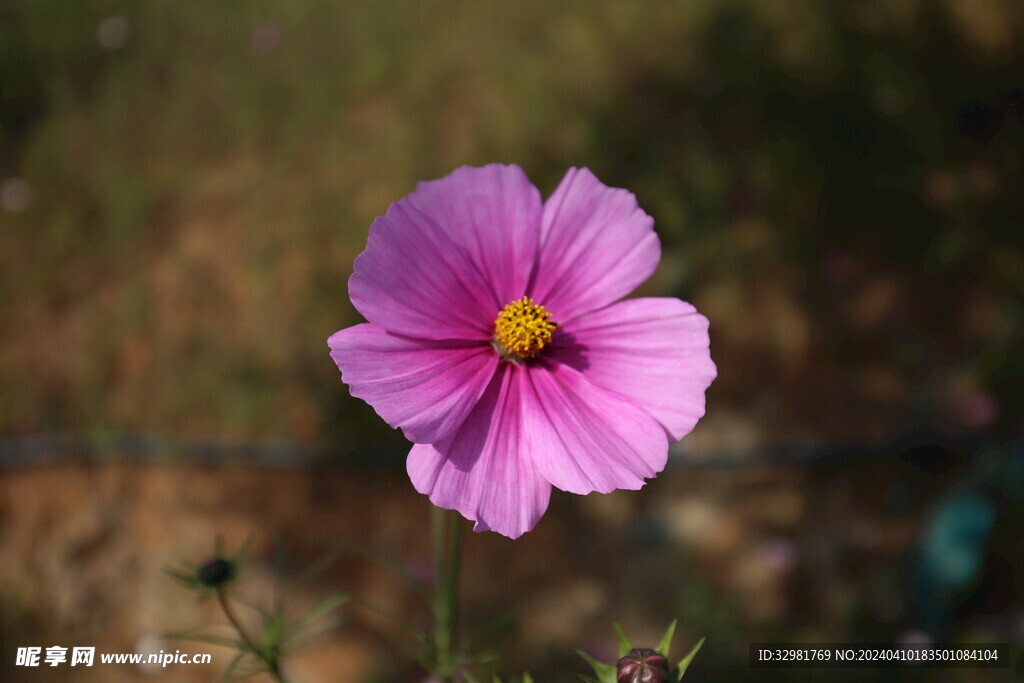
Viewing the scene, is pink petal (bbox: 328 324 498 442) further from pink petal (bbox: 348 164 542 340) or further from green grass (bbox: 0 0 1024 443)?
green grass (bbox: 0 0 1024 443)

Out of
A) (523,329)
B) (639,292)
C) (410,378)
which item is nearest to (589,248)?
(523,329)

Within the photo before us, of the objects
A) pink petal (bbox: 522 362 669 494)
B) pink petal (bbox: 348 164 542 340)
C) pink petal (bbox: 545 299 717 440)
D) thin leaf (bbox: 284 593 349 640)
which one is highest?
pink petal (bbox: 348 164 542 340)

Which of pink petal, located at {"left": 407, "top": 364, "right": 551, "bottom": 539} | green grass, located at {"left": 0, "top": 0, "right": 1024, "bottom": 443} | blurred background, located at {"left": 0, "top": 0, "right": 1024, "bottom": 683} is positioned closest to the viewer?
pink petal, located at {"left": 407, "top": 364, "right": 551, "bottom": 539}

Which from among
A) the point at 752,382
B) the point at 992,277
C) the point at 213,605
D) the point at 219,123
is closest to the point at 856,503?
the point at 752,382

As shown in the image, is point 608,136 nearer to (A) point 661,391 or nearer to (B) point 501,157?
(B) point 501,157

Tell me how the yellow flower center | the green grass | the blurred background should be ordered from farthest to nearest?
the green grass < the blurred background < the yellow flower center

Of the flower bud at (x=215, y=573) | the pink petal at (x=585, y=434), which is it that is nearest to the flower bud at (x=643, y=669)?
the pink petal at (x=585, y=434)

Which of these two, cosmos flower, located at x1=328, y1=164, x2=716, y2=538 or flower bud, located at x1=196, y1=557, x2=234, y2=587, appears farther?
flower bud, located at x1=196, y1=557, x2=234, y2=587

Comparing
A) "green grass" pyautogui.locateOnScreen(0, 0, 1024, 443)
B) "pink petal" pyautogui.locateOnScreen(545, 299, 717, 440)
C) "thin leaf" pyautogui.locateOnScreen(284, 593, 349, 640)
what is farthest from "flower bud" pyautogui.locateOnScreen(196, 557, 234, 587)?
"green grass" pyautogui.locateOnScreen(0, 0, 1024, 443)
